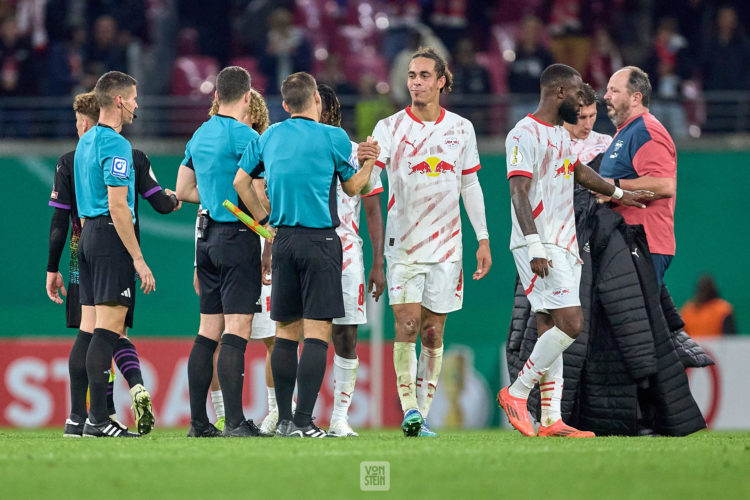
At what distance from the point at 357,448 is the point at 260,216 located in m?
1.68

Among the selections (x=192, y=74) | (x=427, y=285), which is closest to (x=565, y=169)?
(x=427, y=285)

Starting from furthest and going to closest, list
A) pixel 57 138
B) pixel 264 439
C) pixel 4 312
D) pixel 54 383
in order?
pixel 57 138 → pixel 4 312 → pixel 54 383 → pixel 264 439

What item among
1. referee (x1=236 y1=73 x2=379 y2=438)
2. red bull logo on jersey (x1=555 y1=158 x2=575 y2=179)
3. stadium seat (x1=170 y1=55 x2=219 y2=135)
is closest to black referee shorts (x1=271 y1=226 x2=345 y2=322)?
referee (x1=236 y1=73 x2=379 y2=438)

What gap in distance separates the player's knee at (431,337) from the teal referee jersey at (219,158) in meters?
1.48

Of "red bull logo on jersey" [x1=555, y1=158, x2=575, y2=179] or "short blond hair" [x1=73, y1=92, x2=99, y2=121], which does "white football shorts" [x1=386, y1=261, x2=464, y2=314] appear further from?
"short blond hair" [x1=73, y1=92, x2=99, y2=121]

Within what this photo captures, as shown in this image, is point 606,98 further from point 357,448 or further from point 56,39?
point 56,39

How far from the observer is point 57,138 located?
47.5 feet

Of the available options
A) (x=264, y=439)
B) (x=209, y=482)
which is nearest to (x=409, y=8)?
(x=264, y=439)

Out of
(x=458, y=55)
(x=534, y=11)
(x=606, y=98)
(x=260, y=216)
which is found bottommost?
(x=260, y=216)

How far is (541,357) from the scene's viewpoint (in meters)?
7.33

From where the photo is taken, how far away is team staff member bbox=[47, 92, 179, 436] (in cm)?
747

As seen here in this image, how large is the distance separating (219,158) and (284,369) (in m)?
1.42

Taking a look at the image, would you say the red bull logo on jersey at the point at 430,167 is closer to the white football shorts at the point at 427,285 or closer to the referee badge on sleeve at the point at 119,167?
the white football shorts at the point at 427,285

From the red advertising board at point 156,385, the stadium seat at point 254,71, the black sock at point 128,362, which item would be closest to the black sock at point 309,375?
the black sock at point 128,362
